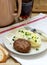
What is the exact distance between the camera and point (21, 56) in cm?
61

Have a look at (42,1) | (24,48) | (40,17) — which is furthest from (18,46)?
(42,1)

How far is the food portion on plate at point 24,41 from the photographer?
1.95 feet

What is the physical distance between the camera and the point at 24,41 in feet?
1.99

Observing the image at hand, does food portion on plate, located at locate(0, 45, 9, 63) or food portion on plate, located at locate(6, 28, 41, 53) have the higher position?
food portion on plate, located at locate(6, 28, 41, 53)

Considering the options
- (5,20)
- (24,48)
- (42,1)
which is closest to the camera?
(24,48)

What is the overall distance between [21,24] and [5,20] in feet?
0.23

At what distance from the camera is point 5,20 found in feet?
2.51

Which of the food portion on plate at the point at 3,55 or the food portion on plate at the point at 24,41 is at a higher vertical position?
the food portion on plate at the point at 24,41

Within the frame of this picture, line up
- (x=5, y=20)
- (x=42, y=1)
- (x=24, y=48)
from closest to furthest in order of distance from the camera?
(x=24, y=48) < (x=5, y=20) < (x=42, y=1)

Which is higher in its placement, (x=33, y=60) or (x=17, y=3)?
(x=17, y=3)

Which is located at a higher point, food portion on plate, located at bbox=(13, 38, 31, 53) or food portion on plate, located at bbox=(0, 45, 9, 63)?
food portion on plate, located at bbox=(13, 38, 31, 53)

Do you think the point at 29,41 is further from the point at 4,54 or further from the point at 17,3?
the point at 17,3

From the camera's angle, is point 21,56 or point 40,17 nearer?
point 21,56

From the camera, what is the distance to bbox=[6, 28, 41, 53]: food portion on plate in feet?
1.95
